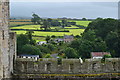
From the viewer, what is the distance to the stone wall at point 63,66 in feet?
46.1

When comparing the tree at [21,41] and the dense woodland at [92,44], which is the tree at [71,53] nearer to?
the dense woodland at [92,44]

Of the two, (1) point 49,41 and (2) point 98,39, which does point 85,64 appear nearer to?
(2) point 98,39

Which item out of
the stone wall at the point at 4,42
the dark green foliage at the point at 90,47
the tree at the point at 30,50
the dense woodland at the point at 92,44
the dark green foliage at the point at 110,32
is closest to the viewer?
the stone wall at the point at 4,42

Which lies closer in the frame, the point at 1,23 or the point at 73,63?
the point at 1,23

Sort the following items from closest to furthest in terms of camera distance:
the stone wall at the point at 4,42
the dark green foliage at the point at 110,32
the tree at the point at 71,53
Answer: the stone wall at the point at 4,42
the tree at the point at 71,53
the dark green foliage at the point at 110,32

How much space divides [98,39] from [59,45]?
14.9m

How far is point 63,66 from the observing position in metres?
14.2

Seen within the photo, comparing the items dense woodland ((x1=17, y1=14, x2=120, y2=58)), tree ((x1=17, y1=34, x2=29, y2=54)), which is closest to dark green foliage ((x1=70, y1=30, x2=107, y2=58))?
dense woodland ((x1=17, y1=14, x2=120, y2=58))

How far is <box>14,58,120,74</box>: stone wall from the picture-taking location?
1406cm

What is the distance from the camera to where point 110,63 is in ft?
47.8

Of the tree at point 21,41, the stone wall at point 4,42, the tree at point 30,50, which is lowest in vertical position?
the tree at point 30,50

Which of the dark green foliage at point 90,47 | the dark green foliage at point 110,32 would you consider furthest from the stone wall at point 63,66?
the dark green foliage at point 90,47

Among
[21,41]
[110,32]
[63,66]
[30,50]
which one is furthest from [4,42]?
[21,41]

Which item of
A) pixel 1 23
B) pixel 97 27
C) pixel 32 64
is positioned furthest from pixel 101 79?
pixel 97 27
